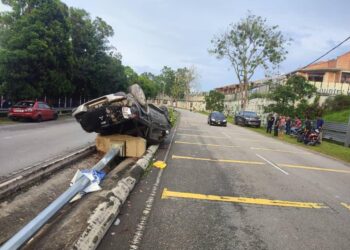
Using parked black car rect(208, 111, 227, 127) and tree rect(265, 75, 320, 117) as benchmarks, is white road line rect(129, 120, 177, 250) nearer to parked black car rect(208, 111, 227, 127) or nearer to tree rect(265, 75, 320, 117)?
tree rect(265, 75, 320, 117)

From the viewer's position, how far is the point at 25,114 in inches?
934

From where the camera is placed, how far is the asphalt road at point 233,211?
4792 millimetres

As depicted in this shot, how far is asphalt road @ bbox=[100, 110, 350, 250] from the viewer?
479 centimetres

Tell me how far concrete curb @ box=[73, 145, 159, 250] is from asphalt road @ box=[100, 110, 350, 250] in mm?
154

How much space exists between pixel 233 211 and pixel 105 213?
7.74 ft

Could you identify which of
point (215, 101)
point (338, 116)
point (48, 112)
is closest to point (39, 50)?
point (48, 112)

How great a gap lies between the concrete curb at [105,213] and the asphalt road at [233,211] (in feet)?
0.50

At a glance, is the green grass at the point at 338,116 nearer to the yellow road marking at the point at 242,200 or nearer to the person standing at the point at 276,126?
the person standing at the point at 276,126

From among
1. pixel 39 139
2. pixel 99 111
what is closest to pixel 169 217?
pixel 99 111

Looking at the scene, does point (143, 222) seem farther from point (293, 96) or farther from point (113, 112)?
point (293, 96)

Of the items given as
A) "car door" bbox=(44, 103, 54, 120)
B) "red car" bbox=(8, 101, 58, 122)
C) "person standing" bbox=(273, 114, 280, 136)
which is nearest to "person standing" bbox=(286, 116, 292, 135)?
"person standing" bbox=(273, 114, 280, 136)

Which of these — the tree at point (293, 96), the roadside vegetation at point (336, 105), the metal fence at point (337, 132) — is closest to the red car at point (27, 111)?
the tree at point (293, 96)

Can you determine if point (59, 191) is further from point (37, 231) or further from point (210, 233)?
point (210, 233)

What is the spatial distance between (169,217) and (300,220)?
2246 mm
